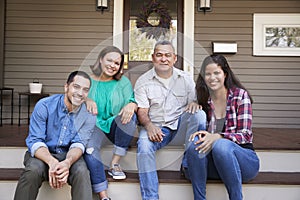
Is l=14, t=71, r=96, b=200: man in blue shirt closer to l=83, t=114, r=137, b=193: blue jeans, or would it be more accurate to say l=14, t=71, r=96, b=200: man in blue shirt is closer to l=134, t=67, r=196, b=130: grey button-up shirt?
l=83, t=114, r=137, b=193: blue jeans

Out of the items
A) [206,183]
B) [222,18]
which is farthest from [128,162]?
[222,18]

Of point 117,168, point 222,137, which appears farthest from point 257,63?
point 117,168

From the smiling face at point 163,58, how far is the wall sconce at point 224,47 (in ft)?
6.82

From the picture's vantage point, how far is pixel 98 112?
2.31 metres

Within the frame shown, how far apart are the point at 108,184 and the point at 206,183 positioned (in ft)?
2.10

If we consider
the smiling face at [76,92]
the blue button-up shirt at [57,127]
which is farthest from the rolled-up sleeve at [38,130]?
the smiling face at [76,92]

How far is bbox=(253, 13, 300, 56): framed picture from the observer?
4.25m

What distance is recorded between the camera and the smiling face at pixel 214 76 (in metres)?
2.05

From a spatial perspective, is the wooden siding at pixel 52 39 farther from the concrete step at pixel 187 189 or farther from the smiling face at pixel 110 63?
the concrete step at pixel 187 189

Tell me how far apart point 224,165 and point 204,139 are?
0.19 meters

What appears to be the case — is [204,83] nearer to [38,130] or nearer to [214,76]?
[214,76]

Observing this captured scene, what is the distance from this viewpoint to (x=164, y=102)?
2.29 metres

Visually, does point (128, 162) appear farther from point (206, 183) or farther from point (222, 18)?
point (222, 18)

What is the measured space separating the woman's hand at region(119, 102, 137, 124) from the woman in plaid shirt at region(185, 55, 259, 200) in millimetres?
442
